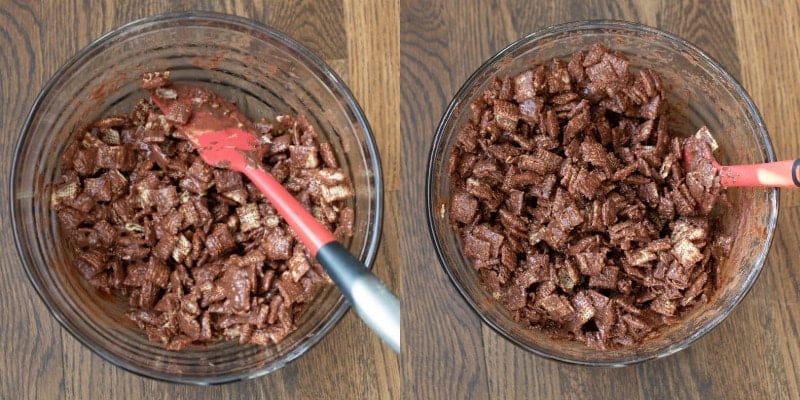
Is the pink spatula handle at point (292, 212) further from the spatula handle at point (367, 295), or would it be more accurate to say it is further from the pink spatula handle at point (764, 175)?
the pink spatula handle at point (764, 175)

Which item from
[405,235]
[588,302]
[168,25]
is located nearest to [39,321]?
[168,25]

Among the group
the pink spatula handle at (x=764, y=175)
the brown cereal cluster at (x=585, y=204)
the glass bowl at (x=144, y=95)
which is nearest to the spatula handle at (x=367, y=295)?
the glass bowl at (x=144, y=95)

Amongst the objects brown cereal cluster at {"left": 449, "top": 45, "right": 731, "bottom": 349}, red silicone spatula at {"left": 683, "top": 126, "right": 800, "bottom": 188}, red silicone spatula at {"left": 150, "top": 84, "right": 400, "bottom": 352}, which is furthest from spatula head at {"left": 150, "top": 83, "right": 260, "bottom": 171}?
red silicone spatula at {"left": 683, "top": 126, "right": 800, "bottom": 188}

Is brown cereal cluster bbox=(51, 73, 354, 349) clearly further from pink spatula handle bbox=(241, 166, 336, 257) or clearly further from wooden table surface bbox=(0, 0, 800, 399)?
wooden table surface bbox=(0, 0, 800, 399)

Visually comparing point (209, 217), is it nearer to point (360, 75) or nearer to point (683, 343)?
point (360, 75)

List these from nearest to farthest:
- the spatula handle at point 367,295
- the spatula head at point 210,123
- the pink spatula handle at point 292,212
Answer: the spatula handle at point 367,295 < the pink spatula handle at point 292,212 < the spatula head at point 210,123

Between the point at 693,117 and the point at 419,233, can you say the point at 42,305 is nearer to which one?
the point at 419,233
